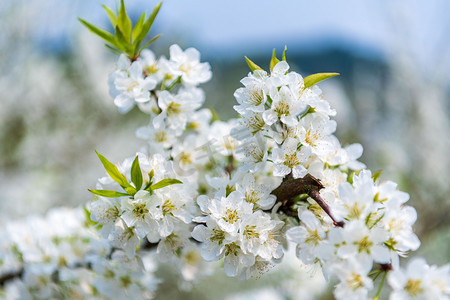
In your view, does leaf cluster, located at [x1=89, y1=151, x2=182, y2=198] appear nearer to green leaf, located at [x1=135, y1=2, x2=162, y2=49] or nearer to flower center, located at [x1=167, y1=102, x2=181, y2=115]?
flower center, located at [x1=167, y1=102, x2=181, y2=115]

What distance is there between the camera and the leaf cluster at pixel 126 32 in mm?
786

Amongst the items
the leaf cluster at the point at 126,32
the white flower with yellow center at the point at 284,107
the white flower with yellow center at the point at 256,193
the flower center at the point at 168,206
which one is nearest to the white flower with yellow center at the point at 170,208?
the flower center at the point at 168,206

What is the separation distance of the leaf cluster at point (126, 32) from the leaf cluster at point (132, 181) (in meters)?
0.29

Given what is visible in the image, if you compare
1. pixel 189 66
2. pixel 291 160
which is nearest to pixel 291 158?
pixel 291 160

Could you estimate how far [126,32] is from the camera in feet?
2.62

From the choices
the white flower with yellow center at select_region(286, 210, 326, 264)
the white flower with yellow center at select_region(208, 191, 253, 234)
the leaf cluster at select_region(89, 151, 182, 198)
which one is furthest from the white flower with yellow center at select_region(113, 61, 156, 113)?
the white flower with yellow center at select_region(286, 210, 326, 264)

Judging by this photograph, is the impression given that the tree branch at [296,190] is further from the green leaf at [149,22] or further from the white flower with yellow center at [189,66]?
the green leaf at [149,22]

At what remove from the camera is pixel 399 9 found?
3117 mm

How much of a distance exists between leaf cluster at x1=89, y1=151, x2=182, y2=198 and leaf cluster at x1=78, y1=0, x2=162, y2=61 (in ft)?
0.95

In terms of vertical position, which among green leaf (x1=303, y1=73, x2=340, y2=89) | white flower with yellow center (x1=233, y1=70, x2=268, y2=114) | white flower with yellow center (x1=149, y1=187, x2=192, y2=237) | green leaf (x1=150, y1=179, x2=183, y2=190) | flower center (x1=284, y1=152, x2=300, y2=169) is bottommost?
white flower with yellow center (x1=149, y1=187, x2=192, y2=237)

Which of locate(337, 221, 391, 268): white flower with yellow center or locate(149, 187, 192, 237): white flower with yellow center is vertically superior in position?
locate(149, 187, 192, 237): white flower with yellow center

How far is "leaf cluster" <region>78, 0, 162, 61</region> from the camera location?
79 centimetres

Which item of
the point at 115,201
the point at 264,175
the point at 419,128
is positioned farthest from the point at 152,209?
the point at 419,128

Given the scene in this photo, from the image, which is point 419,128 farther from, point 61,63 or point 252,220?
point 61,63
